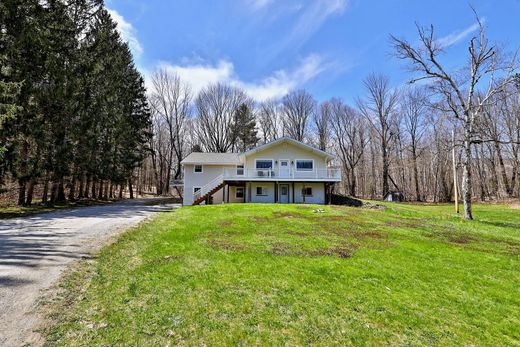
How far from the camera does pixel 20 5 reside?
14875mm

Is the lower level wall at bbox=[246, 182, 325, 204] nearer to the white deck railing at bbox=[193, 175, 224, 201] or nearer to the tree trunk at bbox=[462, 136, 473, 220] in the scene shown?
the white deck railing at bbox=[193, 175, 224, 201]

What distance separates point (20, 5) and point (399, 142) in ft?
144

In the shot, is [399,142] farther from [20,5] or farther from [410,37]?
[20,5]

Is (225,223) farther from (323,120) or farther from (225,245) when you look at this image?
(323,120)

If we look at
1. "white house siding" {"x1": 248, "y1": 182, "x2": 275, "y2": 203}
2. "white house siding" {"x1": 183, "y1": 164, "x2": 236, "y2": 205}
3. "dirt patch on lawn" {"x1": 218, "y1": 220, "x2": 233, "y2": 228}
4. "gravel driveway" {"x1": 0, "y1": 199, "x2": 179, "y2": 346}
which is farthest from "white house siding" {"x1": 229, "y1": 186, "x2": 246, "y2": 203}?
"gravel driveway" {"x1": 0, "y1": 199, "x2": 179, "y2": 346}

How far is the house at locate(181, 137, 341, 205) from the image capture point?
23.7 m

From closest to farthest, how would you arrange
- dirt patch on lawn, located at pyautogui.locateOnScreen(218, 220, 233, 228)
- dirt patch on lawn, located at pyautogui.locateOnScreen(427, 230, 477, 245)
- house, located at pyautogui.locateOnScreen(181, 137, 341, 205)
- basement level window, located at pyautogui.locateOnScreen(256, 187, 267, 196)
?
dirt patch on lawn, located at pyautogui.locateOnScreen(427, 230, 477, 245) < dirt patch on lawn, located at pyautogui.locateOnScreen(218, 220, 233, 228) < house, located at pyautogui.locateOnScreen(181, 137, 341, 205) < basement level window, located at pyautogui.locateOnScreen(256, 187, 267, 196)

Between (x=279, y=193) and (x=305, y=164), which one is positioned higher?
(x=305, y=164)

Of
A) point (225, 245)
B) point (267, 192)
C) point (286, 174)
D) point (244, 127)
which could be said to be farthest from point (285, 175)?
point (244, 127)

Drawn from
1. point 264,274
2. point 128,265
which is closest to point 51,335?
point 128,265

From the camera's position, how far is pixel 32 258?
637 cm

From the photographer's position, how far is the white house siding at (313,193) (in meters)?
24.7

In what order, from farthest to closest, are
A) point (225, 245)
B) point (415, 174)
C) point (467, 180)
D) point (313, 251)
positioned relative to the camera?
point (415, 174) < point (467, 180) < point (225, 245) < point (313, 251)

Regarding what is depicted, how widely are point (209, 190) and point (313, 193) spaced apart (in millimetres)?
9462
